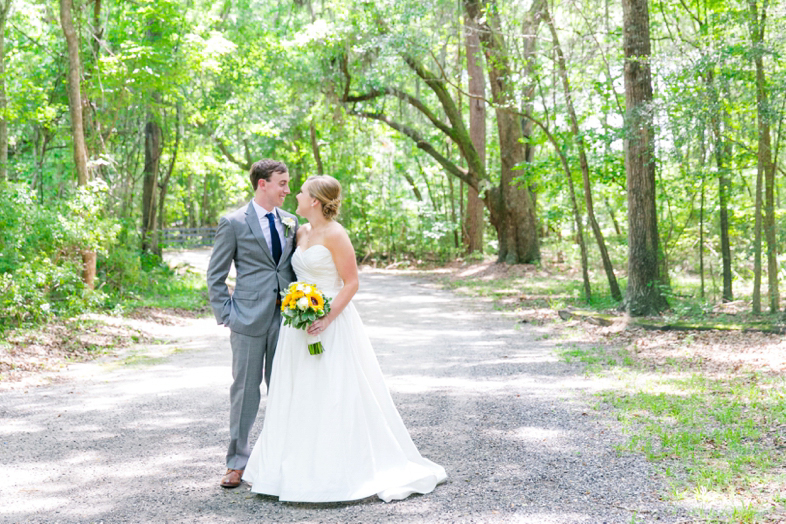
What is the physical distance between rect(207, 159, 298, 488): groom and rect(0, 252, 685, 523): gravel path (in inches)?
17.8

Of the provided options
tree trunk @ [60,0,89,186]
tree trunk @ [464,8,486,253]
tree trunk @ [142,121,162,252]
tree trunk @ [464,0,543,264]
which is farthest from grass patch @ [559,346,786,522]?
tree trunk @ [142,121,162,252]

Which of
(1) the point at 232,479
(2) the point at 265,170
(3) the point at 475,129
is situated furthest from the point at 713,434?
(3) the point at 475,129

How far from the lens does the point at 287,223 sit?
456cm

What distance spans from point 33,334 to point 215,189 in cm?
3743

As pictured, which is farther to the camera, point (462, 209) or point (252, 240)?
point (462, 209)

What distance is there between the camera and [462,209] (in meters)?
27.6

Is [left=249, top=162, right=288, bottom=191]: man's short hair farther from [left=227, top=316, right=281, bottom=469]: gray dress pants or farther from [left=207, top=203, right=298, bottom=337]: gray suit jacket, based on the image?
[left=227, top=316, right=281, bottom=469]: gray dress pants

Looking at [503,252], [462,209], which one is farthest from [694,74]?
[462,209]

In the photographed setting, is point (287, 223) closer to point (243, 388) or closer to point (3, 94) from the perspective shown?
point (243, 388)

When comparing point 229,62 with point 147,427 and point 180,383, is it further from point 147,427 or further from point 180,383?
point 147,427

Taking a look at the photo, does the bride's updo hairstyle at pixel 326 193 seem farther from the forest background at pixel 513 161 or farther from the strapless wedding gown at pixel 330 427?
the forest background at pixel 513 161

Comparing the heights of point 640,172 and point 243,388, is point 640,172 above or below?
above

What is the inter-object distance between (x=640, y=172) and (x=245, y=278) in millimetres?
8104

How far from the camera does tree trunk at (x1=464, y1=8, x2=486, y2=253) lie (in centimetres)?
2129
